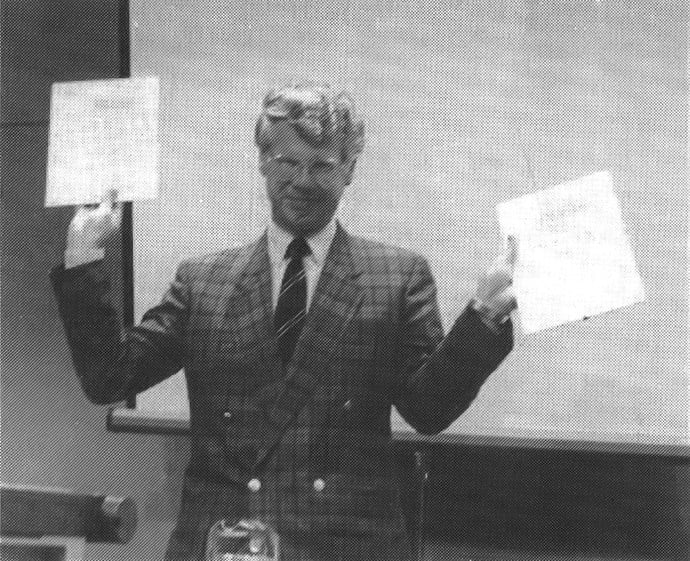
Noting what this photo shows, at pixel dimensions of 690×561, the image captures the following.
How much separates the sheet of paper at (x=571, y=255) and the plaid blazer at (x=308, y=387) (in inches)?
5.9

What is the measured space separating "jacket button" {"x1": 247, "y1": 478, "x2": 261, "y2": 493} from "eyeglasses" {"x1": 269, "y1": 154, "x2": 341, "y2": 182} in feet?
1.83

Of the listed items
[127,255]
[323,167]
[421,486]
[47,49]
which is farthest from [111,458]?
[47,49]

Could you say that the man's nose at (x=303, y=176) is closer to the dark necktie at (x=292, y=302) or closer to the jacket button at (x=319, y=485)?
the dark necktie at (x=292, y=302)

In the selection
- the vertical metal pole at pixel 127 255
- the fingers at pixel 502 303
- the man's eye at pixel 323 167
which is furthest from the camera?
the vertical metal pole at pixel 127 255

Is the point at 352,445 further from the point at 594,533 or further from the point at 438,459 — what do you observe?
the point at 594,533

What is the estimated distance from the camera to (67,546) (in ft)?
4.59

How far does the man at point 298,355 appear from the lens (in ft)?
5.45

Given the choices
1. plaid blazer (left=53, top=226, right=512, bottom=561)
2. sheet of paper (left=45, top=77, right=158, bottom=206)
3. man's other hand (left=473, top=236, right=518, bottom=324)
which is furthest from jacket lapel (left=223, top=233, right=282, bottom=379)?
man's other hand (left=473, top=236, right=518, bottom=324)

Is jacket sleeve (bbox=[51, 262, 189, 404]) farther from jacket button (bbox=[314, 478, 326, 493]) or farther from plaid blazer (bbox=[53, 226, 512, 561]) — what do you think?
jacket button (bbox=[314, 478, 326, 493])

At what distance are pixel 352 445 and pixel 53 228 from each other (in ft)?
2.49

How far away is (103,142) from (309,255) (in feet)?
1.44

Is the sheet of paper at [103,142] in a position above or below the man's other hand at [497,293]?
above

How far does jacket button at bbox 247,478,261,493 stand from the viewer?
5.43 ft

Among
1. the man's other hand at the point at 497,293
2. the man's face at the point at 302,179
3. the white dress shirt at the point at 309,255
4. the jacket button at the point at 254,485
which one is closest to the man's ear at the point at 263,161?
the man's face at the point at 302,179
